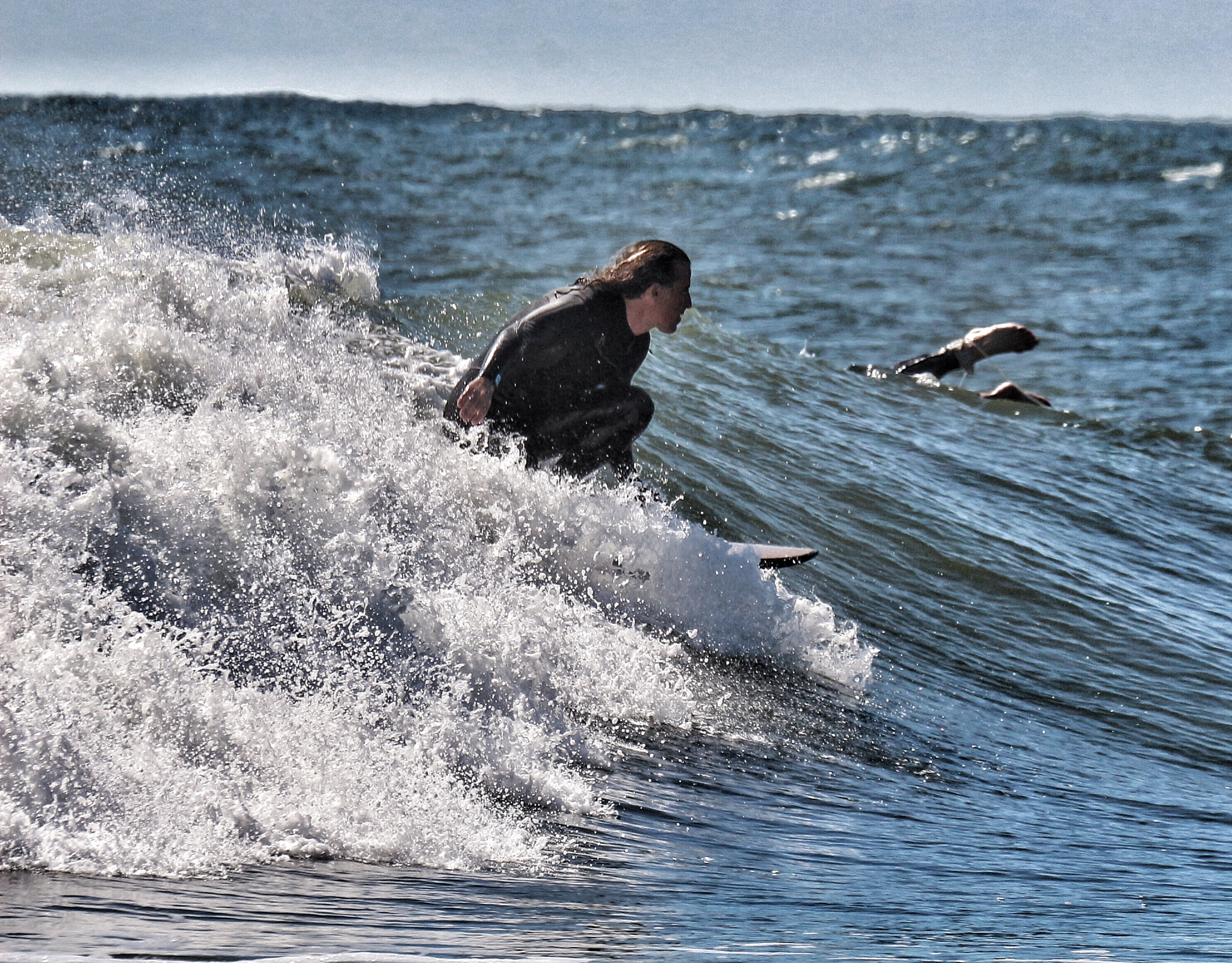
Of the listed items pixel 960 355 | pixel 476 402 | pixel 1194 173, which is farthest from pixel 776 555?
pixel 1194 173

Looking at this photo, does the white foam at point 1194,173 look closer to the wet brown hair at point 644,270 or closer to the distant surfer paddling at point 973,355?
the distant surfer paddling at point 973,355

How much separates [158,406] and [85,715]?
231cm

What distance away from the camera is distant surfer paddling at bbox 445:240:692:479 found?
556 cm

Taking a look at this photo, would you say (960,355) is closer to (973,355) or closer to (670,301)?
(973,355)

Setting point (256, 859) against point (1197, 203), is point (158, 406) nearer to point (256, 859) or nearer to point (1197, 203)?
point (256, 859)

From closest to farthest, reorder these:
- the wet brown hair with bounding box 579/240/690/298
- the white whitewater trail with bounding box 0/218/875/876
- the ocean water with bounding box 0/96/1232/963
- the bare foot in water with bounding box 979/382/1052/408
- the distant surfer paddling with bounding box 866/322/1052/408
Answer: the ocean water with bounding box 0/96/1232/963, the white whitewater trail with bounding box 0/218/875/876, the wet brown hair with bounding box 579/240/690/298, the bare foot in water with bounding box 979/382/1052/408, the distant surfer paddling with bounding box 866/322/1052/408

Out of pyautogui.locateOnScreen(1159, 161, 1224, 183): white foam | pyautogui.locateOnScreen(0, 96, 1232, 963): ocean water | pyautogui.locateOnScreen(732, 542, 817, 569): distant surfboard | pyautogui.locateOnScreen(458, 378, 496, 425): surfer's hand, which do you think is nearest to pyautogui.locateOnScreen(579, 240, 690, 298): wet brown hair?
pyautogui.locateOnScreen(458, 378, 496, 425): surfer's hand

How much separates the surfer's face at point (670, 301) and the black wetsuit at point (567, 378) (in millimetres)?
133

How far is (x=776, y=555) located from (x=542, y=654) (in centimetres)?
183

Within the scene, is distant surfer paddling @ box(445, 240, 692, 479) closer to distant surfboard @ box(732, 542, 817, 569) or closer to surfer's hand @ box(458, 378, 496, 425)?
surfer's hand @ box(458, 378, 496, 425)

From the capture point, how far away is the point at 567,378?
5.66m

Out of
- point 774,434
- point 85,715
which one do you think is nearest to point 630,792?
point 85,715

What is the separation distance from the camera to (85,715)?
323 centimetres

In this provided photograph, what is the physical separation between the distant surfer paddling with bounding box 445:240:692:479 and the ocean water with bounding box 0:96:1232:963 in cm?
23
